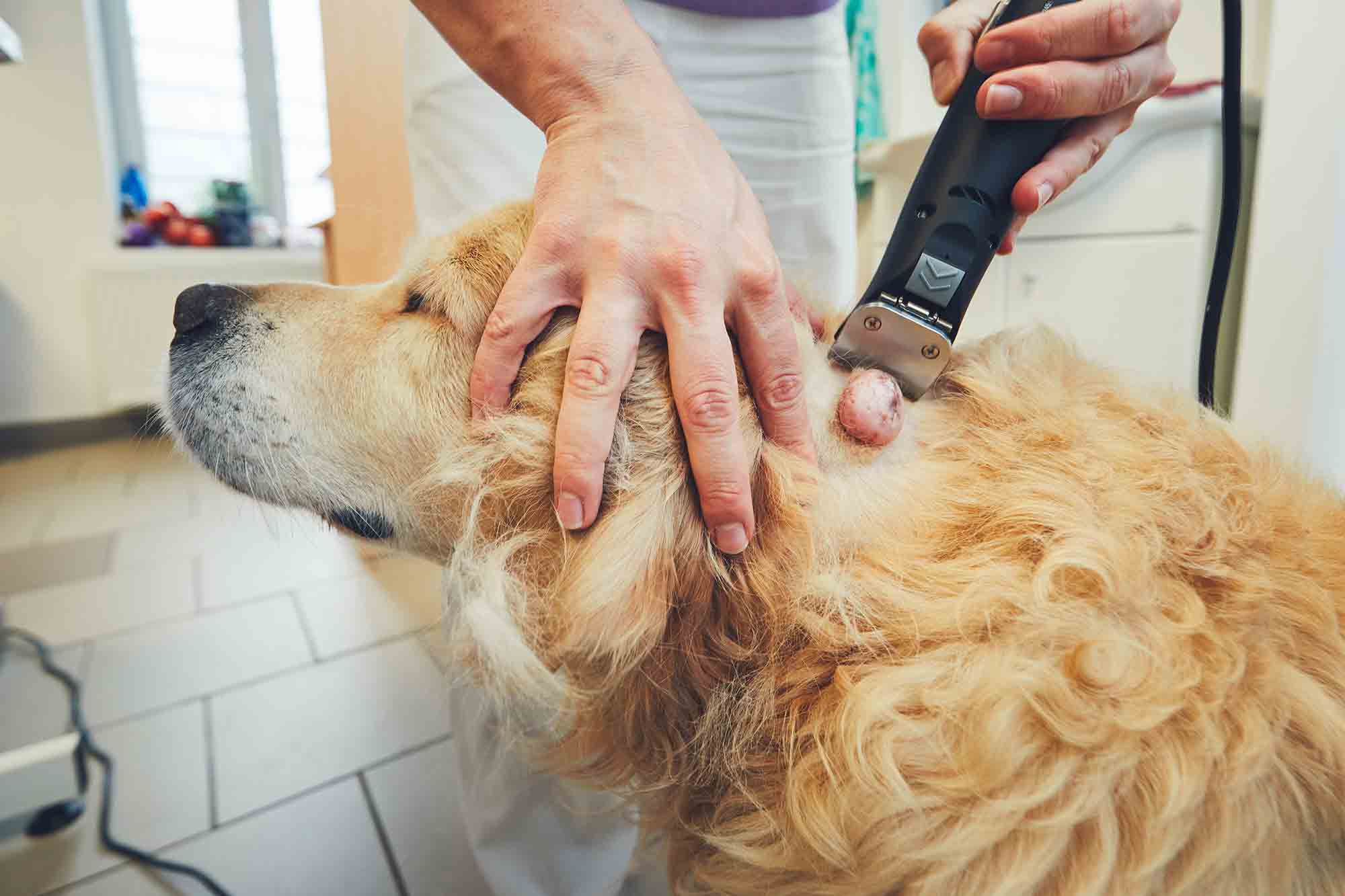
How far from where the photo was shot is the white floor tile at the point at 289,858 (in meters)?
0.98

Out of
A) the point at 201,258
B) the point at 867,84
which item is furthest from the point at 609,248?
the point at 201,258

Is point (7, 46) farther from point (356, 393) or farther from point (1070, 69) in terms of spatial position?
point (1070, 69)

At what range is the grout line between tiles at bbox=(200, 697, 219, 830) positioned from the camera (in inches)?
43.9

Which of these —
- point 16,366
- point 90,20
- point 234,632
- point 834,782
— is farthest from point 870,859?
point 90,20

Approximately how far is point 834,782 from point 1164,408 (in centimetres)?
37

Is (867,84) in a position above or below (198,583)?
above

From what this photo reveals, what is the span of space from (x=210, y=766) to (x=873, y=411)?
Answer: 1.28m

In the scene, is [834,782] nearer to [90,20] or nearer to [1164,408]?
[1164,408]

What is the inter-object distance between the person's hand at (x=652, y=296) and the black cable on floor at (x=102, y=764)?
0.93 meters

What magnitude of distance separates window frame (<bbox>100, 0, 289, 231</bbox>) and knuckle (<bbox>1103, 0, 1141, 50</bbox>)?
4.67 m

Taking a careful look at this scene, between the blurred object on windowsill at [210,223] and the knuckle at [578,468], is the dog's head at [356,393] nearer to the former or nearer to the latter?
the knuckle at [578,468]

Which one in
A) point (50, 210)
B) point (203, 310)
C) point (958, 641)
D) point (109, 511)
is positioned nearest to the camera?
point (958, 641)

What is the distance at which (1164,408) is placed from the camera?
54 centimetres

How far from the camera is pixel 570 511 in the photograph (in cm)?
48
